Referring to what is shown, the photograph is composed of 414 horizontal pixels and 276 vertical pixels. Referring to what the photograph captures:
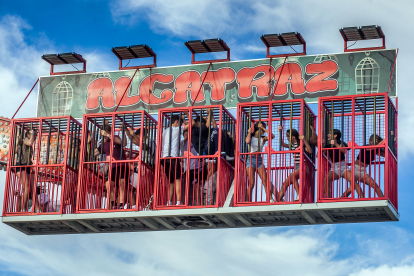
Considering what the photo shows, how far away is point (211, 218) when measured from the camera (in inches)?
993

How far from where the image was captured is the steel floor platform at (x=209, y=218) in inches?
927

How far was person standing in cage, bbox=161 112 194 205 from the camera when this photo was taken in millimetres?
24625

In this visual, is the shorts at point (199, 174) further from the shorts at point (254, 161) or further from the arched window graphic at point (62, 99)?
the arched window graphic at point (62, 99)

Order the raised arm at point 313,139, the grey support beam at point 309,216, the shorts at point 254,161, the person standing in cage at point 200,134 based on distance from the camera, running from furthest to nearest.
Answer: the person standing in cage at point 200,134, the raised arm at point 313,139, the shorts at point 254,161, the grey support beam at point 309,216

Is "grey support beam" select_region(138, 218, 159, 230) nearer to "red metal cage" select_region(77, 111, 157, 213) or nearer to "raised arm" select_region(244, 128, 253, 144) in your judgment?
"red metal cage" select_region(77, 111, 157, 213)

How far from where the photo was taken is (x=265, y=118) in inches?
1026

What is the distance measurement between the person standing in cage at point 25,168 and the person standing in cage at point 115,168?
223 centimetres

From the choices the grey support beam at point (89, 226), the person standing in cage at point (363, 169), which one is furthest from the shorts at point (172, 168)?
the person standing in cage at point (363, 169)

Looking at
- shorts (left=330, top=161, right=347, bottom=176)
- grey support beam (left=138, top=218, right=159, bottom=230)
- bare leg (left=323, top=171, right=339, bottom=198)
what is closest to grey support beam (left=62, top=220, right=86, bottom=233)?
grey support beam (left=138, top=218, right=159, bottom=230)

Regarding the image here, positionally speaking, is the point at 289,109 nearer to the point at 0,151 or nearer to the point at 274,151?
the point at 274,151

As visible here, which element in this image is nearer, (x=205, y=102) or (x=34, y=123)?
(x=34, y=123)

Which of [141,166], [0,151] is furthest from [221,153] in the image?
[0,151]

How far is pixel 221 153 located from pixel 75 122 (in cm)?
513

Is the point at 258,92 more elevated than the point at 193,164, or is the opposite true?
the point at 258,92
